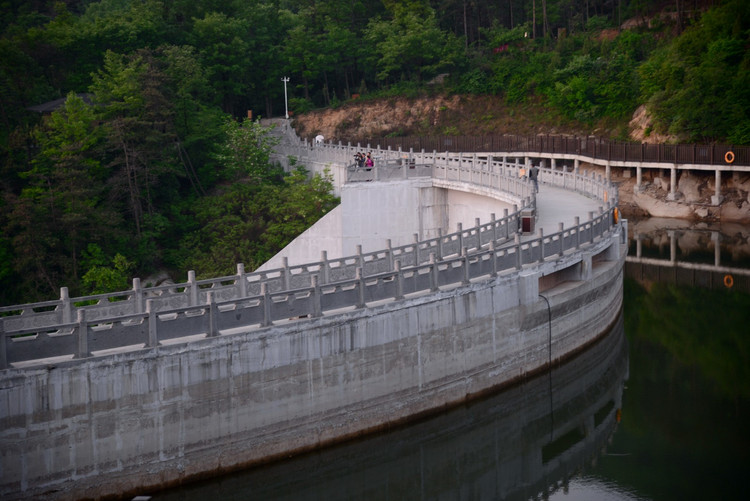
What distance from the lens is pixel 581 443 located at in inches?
1033

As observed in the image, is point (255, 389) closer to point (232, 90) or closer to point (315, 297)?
point (315, 297)

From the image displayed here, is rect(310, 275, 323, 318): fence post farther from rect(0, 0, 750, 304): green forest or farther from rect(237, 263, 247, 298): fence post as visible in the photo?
rect(0, 0, 750, 304): green forest

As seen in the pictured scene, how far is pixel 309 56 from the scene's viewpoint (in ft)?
274

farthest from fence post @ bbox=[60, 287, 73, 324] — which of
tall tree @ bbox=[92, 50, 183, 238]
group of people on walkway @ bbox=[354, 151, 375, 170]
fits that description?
tall tree @ bbox=[92, 50, 183, 238]

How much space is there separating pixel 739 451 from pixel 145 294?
16709 millimetres

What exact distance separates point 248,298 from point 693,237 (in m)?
40.2

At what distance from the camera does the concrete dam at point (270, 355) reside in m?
19.0

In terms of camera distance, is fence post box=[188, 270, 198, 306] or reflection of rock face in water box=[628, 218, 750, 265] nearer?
fence post box=[188, 270, 198, 306]

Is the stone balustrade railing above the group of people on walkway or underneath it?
underneath

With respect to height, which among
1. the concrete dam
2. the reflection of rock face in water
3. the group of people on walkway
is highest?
the group of people on walkway

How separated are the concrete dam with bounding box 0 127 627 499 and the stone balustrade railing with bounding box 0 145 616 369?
0.05m

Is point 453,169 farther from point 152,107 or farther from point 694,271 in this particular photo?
point 152,107

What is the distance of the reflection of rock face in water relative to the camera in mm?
49656

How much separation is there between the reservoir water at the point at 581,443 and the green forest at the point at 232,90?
23.2 meters
